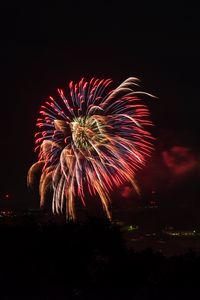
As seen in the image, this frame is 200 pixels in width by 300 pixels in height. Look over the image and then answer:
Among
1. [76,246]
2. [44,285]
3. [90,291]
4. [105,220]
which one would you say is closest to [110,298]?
[90,291]

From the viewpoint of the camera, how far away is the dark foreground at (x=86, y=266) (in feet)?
56.4

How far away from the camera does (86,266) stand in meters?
19.9

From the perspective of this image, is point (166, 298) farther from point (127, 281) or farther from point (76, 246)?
point (76, 246)

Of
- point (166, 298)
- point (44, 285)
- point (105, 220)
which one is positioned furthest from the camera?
point (105, 220)

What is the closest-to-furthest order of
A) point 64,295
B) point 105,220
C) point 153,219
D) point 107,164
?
point 64,295 → point 105,220 → point 107,164 → point 153,219

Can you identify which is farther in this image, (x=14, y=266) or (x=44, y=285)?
(x=14, y=266)

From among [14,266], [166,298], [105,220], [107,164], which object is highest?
[107,164]

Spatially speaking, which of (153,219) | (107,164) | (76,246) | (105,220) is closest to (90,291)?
(76,246)

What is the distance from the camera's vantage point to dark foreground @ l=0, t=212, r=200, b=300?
17.2m

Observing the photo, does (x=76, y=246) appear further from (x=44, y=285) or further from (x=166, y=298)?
(x=166, y=298)

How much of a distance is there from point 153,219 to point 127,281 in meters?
124

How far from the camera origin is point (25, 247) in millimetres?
21578

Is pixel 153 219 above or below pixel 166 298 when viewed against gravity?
above

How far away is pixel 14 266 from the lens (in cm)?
2045
